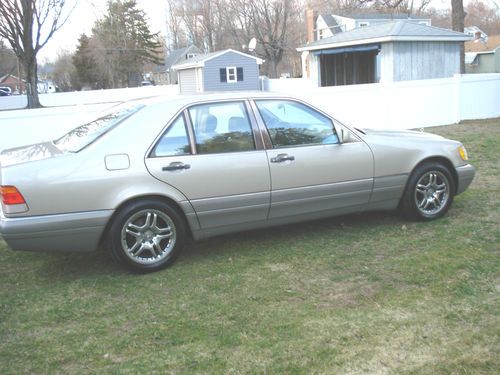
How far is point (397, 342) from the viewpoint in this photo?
10.8 feet

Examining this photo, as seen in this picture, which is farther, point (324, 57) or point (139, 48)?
point (139, 48)

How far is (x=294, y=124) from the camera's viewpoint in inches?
202

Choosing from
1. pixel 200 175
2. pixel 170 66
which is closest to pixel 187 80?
pixel 170 66

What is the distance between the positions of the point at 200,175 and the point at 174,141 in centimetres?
39

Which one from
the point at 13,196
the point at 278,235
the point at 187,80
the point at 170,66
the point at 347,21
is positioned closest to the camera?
the point at 13,196

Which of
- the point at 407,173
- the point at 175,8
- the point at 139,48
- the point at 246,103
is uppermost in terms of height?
the point at 175,8

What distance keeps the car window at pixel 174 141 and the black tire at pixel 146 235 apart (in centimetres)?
45

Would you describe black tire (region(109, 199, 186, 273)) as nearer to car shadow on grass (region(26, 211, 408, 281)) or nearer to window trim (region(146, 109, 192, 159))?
car shadow on grass (region(26, 211, 408, 281))

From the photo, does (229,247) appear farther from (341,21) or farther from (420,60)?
(341,21)

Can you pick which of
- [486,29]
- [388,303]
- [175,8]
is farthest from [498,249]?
[486,29]

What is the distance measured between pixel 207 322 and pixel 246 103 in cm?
223

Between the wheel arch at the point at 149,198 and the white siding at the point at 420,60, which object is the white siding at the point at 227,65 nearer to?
the white siding at the point at 420,60

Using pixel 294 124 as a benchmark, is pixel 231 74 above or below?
above

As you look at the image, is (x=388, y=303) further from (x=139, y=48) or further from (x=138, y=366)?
(x=139, y=48)
